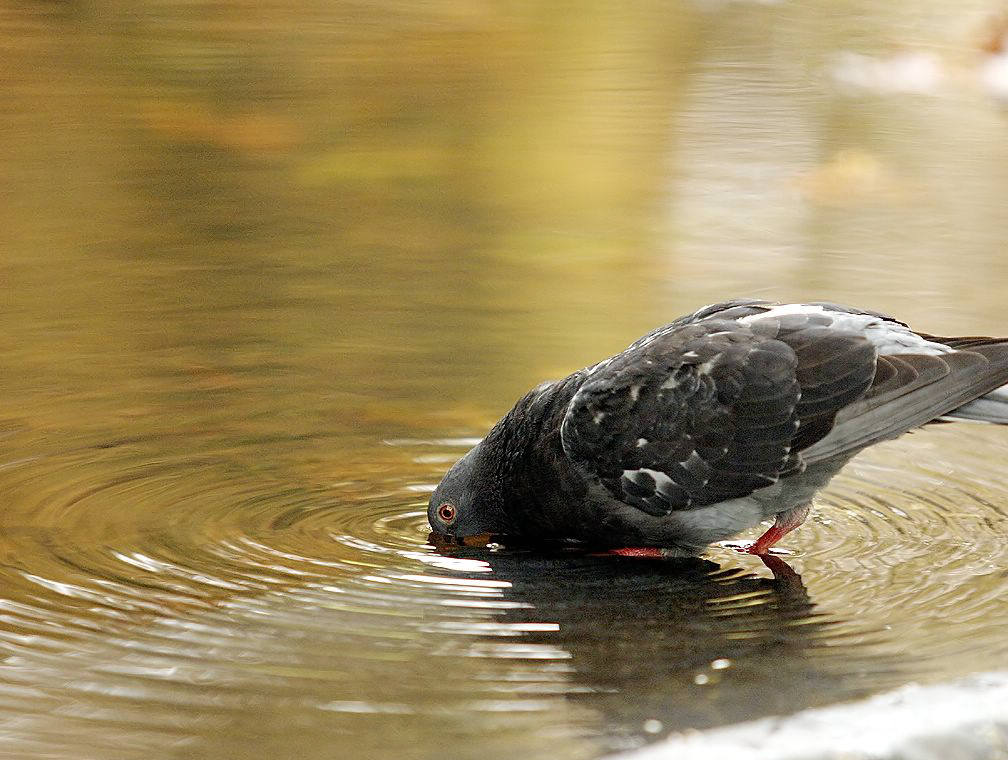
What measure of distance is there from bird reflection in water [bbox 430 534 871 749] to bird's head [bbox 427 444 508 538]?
0.28 ft

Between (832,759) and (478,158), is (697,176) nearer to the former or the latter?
(478,158)

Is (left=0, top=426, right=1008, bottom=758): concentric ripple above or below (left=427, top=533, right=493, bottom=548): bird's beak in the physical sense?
above

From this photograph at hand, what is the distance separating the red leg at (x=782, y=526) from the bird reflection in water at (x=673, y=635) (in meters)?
0.12

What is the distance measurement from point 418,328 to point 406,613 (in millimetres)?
2838

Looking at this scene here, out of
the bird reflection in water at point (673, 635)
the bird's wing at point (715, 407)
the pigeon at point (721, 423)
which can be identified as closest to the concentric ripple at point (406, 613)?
the bird reflection in water at point (673, 635)

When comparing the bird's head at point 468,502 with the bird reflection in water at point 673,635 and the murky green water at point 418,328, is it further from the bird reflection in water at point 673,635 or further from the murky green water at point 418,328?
the murky green water at point 418,328

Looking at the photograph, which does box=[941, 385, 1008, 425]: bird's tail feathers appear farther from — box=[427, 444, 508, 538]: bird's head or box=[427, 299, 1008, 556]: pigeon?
box=[427, 444, 508, 538]: bird's head

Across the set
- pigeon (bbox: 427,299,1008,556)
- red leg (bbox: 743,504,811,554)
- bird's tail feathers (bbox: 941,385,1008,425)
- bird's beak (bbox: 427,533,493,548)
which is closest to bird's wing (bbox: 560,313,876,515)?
pigeon (bbox: 427,299,1008,556)

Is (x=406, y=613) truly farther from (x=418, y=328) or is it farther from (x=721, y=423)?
(x=418, y=328)

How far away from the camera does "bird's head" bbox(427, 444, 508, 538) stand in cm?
508

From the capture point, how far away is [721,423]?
4922mm

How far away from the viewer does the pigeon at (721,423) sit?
4.80 m

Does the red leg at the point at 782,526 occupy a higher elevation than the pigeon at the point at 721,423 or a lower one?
lower

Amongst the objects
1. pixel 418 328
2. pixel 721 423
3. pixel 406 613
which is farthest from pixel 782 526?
pixel 418 328
